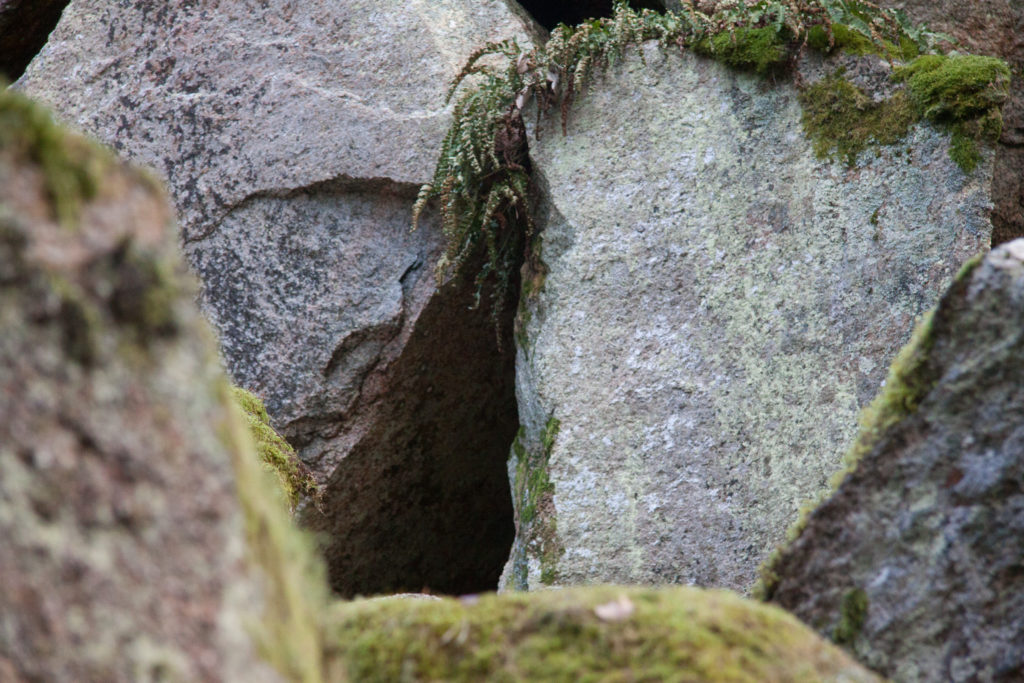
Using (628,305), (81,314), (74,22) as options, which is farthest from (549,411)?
(74,22)

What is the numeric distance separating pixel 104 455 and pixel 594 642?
0.82m

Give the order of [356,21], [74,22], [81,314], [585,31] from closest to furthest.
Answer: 1. [81,314]
2. [585,31]
3. [356,21]
4. [74,22]

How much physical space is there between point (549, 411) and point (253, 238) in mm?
1698

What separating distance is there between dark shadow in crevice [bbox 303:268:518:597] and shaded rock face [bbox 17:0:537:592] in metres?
0.02

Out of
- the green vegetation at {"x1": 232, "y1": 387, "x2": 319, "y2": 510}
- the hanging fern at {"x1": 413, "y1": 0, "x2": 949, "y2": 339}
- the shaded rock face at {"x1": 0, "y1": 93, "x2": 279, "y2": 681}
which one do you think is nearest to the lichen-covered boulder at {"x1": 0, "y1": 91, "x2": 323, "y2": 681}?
the shaded rock face at {"x1": 0, "y1": 93, "x2": 279, "y2": 681}

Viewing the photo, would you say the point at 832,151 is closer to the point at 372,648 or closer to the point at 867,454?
the point at 867,454

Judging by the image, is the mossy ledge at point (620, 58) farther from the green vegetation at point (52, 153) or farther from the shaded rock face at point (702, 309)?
the green vegetation at point (52, 153)

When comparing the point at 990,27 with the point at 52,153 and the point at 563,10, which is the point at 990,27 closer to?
the point at 563,10

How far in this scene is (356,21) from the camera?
4.65 metres

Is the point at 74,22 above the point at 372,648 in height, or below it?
above

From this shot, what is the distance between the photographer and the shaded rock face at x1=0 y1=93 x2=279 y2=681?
1.02 metres

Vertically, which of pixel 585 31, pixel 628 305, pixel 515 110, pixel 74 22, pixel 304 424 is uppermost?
pixel 74 22

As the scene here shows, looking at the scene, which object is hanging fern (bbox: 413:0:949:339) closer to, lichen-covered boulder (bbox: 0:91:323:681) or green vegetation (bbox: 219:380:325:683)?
green vegetation (bbox: 219:380:325:683)

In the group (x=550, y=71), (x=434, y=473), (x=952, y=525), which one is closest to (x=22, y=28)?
(x=550, y=71)
